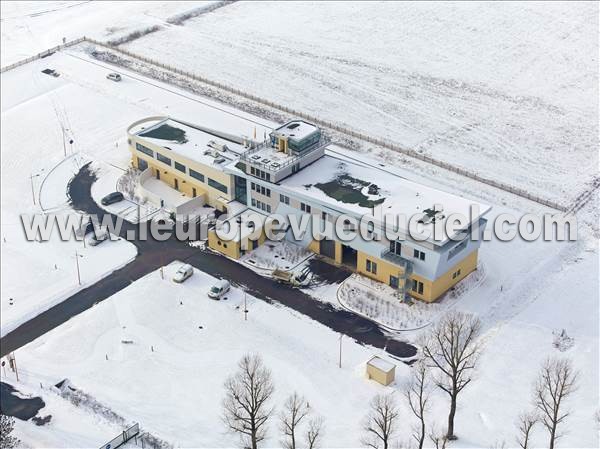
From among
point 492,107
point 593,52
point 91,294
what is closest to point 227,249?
point 91,294

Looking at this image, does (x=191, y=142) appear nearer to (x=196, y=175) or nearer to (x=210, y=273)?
(x=196, y=175)

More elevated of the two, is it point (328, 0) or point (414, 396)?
point (328, 0)

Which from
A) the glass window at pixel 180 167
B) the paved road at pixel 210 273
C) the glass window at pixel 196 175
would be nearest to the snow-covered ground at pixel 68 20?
the glass window at pixel 180 167

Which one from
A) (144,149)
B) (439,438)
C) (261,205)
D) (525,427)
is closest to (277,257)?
(261,205)

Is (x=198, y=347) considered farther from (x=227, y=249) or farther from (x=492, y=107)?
(x=492, y=107)

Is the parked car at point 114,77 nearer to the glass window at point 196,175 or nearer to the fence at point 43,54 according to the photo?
the fence at point 43,54

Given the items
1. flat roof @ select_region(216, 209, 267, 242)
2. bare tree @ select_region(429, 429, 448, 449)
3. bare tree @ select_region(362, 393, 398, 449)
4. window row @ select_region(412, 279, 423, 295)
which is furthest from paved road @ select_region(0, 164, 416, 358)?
bare tree @ select_region(429, 429, 448, 449)

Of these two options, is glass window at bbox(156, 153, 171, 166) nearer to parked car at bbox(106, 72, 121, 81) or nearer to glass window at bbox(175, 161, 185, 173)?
glass window at bbox(175, 161, 185, 173)
